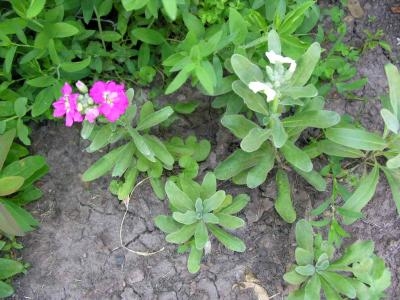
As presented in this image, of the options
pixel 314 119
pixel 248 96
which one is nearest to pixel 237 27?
pixel 248 96

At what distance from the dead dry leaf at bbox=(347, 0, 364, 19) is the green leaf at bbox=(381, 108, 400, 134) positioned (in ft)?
3.77

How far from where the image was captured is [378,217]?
10.7ft

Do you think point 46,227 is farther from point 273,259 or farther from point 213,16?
point 213,16

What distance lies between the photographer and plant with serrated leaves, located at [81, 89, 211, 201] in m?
2.74

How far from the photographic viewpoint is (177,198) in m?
2.84

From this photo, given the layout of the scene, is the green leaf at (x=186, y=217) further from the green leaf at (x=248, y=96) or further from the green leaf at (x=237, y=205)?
the green leaf at (x=248, y=96)

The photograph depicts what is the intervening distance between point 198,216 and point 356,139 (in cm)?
91

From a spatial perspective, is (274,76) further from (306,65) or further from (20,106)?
(20,106)

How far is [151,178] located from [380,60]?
168 centimetres

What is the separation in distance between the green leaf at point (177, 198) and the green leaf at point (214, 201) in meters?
0.09

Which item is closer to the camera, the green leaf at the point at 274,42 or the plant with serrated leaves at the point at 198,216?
the green leaf at the point at 274,42

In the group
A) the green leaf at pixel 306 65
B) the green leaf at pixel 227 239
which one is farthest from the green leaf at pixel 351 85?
the green leaf at pixel 227 239

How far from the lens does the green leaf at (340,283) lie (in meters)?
2.78

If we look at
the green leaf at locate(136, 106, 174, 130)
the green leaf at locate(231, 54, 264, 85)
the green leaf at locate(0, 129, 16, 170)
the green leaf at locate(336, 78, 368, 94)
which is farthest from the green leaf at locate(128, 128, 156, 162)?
the green leaf at locate(336, 78, 368, 94)
